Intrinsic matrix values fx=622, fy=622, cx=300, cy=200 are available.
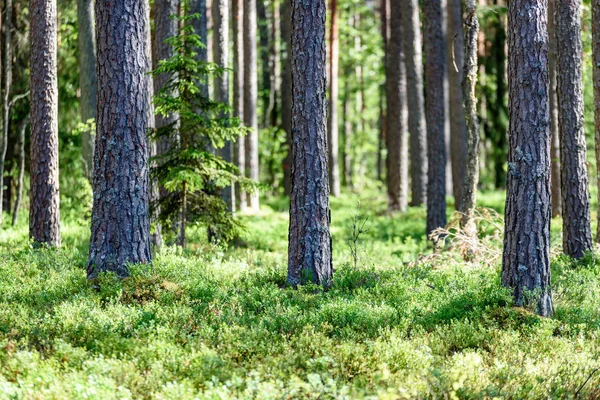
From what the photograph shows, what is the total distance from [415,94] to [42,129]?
44.4 feet

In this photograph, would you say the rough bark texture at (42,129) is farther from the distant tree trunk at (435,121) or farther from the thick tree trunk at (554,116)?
the thick tree trunk at (554,116)

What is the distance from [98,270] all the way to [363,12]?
1167 inches

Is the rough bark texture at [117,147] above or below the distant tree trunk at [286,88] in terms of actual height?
below

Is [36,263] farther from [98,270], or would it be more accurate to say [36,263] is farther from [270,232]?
[270,232]

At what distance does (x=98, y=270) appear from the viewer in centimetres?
892

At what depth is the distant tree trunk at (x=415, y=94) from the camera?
20.7 metres

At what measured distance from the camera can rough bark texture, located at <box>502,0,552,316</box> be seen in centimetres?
796

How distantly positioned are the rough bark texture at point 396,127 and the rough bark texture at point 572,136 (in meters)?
10.8

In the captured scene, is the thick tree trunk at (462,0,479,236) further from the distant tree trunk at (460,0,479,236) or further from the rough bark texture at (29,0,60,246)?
the rough bark texture at (29,0,60,246)

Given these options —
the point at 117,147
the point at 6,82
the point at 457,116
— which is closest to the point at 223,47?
the point at 6,82

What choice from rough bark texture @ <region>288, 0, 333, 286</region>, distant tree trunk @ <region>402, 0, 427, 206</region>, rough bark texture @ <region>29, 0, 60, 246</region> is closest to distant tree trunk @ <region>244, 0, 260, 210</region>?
distant tree trunk @ <region>402, 0, 427, 206</region>

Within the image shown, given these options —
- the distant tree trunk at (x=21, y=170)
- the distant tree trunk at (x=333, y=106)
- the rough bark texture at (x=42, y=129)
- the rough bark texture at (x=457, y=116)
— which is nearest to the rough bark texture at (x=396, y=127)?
the rough bark texture at (x=457, y=116)

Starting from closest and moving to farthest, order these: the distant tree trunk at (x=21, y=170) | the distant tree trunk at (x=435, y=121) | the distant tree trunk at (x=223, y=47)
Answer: the distant tree trunk at (x=435, y=121), the distant tree trunk at (x=21, y=170), the distant tree trunk at (x=223, y=47)

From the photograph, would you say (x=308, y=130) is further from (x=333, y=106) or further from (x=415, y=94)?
(x=333, y=106)
